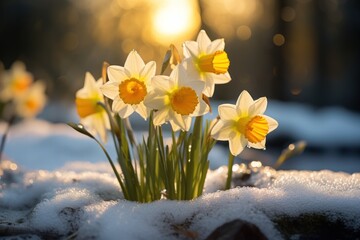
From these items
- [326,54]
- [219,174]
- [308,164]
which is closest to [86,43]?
[326,54]

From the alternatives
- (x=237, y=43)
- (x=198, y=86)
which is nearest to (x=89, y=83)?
(x=198, y=86)

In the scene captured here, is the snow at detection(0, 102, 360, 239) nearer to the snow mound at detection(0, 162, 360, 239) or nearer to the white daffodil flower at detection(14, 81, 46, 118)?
the snow mound at detection(0, 162, 360, 239)

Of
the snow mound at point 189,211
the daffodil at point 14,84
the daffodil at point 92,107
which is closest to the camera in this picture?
the snow mound at point 189,211

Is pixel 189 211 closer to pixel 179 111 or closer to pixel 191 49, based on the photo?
pixel 179 111

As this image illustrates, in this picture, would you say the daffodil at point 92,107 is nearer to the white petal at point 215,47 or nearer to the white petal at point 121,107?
the white petal at point 121,107

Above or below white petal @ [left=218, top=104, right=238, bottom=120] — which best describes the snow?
below

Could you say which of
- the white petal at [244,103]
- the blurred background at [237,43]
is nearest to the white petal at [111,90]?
the white petal at [244,103]

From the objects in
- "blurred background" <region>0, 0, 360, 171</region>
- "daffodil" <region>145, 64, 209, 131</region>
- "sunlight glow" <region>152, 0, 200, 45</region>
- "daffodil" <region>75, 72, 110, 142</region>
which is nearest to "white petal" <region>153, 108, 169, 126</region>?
"daffodil" <region>145, 64, 209, 131</region>
